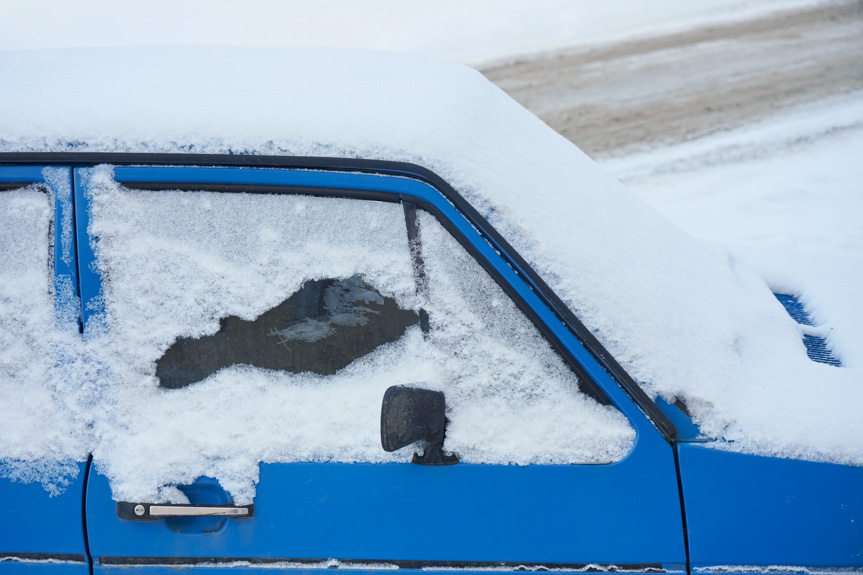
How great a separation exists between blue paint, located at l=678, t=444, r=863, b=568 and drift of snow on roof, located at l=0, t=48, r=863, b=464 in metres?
0.04

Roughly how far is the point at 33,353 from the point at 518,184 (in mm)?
1226

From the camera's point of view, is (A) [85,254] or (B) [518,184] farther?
(B) [518,184]

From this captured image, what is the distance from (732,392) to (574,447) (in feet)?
1.30

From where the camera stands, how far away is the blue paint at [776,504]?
1540 mm

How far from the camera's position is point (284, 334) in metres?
1.66

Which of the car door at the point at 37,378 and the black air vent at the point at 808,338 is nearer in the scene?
the car door at the point at 37,378

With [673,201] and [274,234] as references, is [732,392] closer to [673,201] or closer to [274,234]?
[274,234]

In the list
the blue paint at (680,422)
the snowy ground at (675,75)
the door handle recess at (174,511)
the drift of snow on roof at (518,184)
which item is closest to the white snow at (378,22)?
the snowy ground at (675,75)

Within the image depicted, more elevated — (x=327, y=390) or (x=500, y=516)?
(x=327, y=390)

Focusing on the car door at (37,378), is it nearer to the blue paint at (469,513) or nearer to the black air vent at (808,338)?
the blue paint at (469,513)

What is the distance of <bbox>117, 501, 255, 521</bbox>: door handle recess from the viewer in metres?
1.57

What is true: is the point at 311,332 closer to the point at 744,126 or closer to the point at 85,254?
the point at 85,254

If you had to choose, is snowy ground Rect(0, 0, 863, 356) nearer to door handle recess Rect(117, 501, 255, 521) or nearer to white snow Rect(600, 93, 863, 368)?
white snow Rect(600, 93, 863, 368)

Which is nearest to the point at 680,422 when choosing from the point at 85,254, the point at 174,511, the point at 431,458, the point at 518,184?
the point at 431,458
